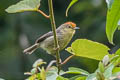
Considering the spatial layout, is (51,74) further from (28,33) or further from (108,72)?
(28,33)

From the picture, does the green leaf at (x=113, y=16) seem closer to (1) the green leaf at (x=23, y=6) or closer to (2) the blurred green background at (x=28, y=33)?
(1) the green leaf at (x=23, y=6)

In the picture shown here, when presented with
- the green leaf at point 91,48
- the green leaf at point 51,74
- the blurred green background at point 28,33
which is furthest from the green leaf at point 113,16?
the blurred green background at point 28,33

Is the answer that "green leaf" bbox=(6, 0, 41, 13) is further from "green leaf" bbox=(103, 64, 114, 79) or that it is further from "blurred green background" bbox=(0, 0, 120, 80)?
"blurred green background" bbox=(0, 0, 120, 80)

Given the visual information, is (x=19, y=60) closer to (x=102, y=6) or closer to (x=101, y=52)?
(x=102, y=6)

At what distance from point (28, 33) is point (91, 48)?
20.9 ft

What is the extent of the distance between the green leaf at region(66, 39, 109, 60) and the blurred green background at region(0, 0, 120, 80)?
219 inches

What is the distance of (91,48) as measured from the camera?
1550 mm

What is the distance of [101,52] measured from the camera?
5.11ft

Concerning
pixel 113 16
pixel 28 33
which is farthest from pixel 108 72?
pixel 28 33

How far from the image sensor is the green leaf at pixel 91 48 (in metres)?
1.53

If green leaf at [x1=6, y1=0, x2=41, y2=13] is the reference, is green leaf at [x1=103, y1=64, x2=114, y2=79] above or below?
below

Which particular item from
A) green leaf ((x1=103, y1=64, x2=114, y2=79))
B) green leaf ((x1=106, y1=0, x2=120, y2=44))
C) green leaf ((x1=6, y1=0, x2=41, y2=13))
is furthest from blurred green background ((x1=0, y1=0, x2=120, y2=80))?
→ green leaf ((x1=103, y1=64, x2=114, y2=79))

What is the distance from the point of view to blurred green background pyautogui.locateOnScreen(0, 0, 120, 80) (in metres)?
7.57

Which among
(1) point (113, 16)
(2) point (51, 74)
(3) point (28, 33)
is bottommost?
(3) point (28, 33)
